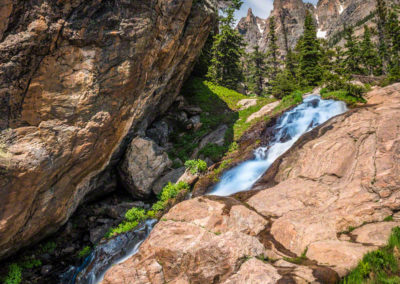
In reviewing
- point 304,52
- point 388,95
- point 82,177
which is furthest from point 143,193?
point 304,52

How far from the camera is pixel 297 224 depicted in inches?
272

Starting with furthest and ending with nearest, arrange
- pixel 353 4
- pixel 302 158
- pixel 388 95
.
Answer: pixel 353 4
pixel 388 95
pixel 302 158

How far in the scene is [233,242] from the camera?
6.33 meters

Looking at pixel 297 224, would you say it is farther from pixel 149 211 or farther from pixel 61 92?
pixel 61 92

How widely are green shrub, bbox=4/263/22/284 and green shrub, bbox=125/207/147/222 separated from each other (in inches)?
187

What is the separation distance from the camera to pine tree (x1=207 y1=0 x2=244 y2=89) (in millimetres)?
28297

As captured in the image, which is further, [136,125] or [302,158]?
[136,125]

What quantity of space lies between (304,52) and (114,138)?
25.0m

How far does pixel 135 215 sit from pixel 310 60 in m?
26.0

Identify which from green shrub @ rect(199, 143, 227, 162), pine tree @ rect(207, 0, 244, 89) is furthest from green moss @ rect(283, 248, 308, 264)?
pine tree @ rect(207, 0, 244, 89)

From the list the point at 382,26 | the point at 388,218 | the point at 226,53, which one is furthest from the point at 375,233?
the point at 382,26

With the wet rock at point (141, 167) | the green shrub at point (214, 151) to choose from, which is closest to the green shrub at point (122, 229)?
the wet rock at point (141, 167)

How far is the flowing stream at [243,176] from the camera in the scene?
9117 mm

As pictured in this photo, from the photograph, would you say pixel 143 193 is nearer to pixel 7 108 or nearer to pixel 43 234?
pixel 43 234
